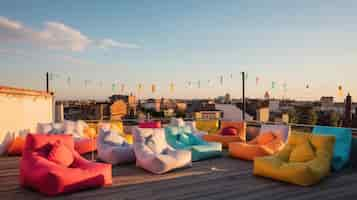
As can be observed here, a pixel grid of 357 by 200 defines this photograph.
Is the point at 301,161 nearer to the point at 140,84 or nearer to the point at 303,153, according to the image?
the point at 303,153

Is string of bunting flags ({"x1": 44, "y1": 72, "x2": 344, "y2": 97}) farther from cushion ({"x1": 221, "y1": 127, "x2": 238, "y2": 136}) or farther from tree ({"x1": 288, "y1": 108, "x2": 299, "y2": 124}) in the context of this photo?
tree ({"x1": 288, "y1": 108, "x2": 299, "y2": 124})

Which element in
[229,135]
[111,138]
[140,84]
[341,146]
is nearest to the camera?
[341,146]

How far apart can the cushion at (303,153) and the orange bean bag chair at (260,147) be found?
1011mm

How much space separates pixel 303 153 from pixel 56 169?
13.9 ft

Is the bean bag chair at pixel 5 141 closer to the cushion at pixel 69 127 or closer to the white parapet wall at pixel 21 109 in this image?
the white parapet wall at pixel 21 109

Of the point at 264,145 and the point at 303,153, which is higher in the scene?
the point at 303,153

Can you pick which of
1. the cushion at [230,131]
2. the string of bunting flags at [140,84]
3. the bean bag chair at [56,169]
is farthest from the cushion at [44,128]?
the cushion at [230,131]

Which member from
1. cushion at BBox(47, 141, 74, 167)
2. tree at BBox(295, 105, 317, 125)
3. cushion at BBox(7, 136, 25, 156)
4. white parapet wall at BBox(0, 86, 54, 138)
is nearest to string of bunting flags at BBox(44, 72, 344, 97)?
white parapet wall at BBox(0, 86, 54, 138)

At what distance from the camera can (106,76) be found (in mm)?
12070


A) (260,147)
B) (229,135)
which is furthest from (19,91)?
(260,147)

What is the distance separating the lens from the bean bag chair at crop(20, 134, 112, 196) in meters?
3.75

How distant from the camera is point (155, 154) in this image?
5.17 metres

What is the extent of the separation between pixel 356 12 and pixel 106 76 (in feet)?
31.6

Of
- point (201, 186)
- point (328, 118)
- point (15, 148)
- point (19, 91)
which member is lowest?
point (328, 118)
